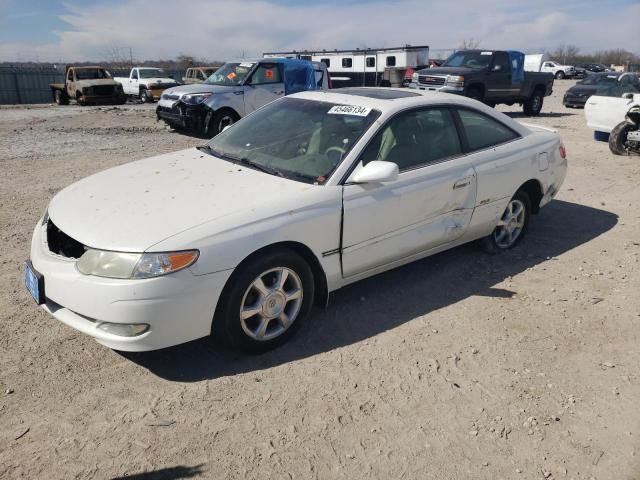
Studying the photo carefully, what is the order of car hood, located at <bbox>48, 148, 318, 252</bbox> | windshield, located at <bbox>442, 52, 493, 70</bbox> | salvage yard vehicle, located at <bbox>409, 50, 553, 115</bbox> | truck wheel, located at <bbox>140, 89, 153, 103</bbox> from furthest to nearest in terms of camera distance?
truck wheel, located at <bbox>140, 89, 153, 103</bbox> → windshield, located at <bbox>442, 52, 493, 70</bbox> → salvage yard vehicle, located at <bbox>409, 50, 553, 115</bbox> → car hood, located at <bbox>48, 148, 318, 252</bbox>

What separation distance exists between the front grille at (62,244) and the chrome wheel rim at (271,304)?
102 cm

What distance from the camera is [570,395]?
120 inches

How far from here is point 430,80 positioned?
16141 millimetres

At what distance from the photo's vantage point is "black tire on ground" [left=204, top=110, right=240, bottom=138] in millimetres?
11422

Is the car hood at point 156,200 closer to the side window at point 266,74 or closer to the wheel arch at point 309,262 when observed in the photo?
the wheel arch at point 309,262

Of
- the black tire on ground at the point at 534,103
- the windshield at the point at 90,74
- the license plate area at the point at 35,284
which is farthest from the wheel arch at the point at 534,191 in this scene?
the windshield at the point at 90,74

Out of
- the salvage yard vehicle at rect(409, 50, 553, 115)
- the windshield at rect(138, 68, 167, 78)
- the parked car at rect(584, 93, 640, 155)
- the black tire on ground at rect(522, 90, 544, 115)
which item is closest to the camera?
the parked car at rect(584, 93, 640, 155)

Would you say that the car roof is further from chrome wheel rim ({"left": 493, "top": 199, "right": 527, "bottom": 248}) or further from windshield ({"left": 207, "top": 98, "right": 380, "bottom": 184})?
chrome wheel rim ({"left": 493, "top": 199, "right": 527, "bottom": 248})

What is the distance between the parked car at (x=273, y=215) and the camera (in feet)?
9.47

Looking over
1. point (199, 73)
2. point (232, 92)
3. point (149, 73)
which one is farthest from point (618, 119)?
point (149, 73)

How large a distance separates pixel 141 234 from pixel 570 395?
2.57m

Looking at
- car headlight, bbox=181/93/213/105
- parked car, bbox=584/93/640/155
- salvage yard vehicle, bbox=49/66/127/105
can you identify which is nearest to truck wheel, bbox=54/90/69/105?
salvage yard vehicle, bbox=49/66/127/105

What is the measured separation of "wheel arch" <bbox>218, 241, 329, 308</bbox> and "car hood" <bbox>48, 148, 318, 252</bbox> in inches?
8.8

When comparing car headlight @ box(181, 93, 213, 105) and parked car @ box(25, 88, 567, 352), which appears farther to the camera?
car headlight @ box(181, 93, 213, 105)
